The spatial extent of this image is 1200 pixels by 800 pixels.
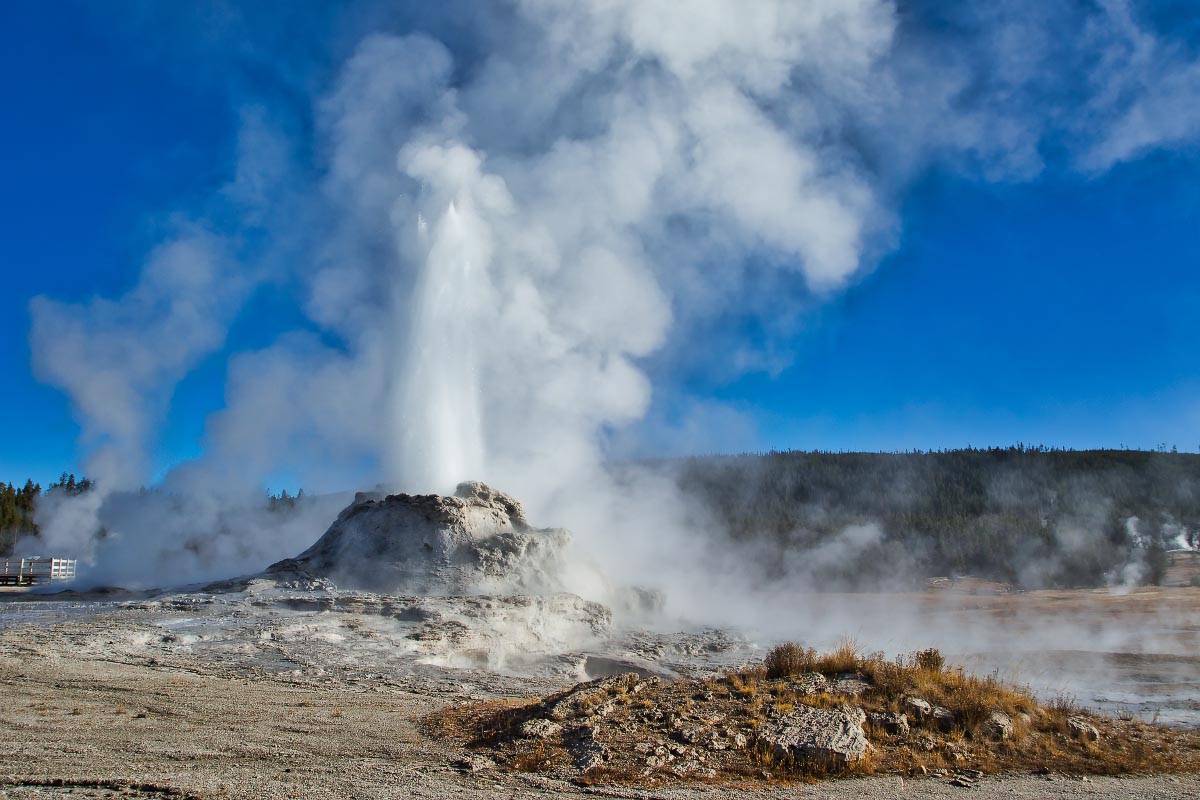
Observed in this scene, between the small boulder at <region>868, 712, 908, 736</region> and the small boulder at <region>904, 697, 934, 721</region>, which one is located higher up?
the small boulder at <region>904, 697, 934, 721</region>

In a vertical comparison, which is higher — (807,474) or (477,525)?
(807,474)

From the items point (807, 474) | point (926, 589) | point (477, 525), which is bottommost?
point (926, 589)

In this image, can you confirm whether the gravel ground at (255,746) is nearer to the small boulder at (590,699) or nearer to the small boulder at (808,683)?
the small boulder at (590,699)

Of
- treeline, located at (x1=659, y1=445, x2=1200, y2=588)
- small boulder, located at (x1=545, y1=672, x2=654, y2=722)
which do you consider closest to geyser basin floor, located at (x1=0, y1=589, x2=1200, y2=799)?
small boulder, located at (x1=545, y1=672, x2=654, y2=722)

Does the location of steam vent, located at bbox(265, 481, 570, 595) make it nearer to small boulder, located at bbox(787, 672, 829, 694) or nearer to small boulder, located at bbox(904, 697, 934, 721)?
small boulder, located at bbox(787, 672, 829, 694)

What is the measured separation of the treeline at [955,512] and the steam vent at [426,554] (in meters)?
23.7

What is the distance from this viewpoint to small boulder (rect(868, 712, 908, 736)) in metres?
6.53

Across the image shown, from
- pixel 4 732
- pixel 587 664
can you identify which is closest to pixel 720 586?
pixel 587 664

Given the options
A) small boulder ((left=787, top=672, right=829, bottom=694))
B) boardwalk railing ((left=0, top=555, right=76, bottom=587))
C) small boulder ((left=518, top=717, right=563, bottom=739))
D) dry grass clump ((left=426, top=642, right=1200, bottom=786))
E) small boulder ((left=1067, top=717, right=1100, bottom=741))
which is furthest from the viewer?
boardwalk railing ((left=0, top=555, right=76, bottom=587))

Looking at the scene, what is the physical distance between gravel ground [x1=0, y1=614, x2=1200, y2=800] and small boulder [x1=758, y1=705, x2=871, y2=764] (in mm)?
359

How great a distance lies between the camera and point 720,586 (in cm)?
2745

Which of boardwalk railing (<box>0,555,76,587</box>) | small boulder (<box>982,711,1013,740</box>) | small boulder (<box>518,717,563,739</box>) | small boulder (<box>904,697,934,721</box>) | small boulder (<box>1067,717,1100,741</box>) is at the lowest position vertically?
small boulder (<box>1067,717,1100,741</box>)

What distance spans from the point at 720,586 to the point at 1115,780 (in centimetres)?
2194

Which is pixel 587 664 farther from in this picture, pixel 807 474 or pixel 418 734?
pixel 807 474
